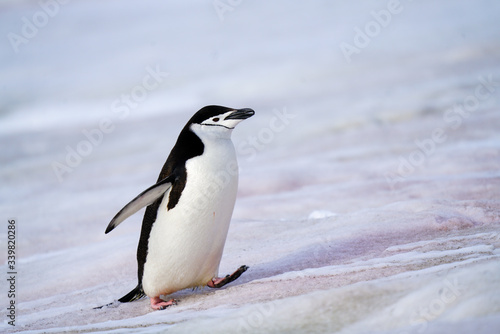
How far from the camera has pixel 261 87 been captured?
1035 centimetres

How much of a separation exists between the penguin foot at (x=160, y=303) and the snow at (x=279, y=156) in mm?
35

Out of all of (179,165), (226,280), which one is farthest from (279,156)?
(179,165)

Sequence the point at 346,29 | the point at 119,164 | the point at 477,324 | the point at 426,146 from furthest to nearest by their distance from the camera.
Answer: the point at 346,29
the point at 119,164
the point at 426,146
the point at 477,324

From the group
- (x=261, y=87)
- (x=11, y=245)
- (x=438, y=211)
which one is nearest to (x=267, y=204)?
(x=438, y=211)

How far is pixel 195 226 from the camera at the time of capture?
9.37 ft

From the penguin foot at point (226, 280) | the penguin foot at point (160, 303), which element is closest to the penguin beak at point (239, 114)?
the penguin foot at point (226, 280)

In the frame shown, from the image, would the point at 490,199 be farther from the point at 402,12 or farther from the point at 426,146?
the point at 402,12

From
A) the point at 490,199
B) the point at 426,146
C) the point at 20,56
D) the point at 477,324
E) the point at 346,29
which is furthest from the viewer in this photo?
the point at 20,56

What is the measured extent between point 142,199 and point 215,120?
1.50ft

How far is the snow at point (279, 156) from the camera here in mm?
2559

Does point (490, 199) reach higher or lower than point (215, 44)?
lower

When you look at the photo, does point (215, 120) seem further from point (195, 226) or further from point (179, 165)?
point (195, 226)

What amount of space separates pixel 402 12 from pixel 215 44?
12.1 ft

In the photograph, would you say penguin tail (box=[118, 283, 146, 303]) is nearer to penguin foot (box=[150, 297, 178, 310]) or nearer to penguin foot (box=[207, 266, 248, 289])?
penguin foot (box=[150, 297, 178, 310])
